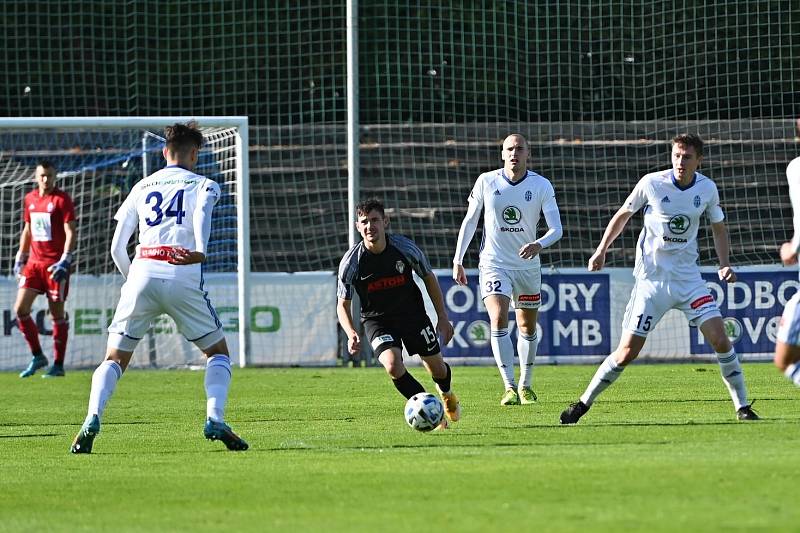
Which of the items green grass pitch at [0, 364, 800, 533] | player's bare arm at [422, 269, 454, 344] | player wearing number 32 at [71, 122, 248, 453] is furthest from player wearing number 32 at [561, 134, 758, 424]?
player wearing number 32 at [71, 122, 248, 453]

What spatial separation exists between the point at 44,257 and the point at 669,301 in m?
9.16

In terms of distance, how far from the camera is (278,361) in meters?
18.1

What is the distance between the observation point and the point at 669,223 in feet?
31.8

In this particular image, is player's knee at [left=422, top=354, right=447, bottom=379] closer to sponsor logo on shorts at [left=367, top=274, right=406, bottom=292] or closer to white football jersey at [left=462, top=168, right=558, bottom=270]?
sponsor logo on shorts at [left=367, top=274, right=406, bottom=292]

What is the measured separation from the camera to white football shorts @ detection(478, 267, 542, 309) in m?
12.0

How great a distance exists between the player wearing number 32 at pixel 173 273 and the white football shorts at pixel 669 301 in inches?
111

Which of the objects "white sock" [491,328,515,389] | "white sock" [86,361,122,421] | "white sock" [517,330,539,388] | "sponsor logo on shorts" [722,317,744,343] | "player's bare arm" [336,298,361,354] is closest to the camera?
"white sock" [86,361,122,421]

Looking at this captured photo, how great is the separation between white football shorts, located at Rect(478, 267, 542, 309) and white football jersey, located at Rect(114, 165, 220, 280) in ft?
12.9

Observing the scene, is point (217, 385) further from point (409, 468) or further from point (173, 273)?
point (409, 468)

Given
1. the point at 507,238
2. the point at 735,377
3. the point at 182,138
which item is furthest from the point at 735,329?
the point at 182,138

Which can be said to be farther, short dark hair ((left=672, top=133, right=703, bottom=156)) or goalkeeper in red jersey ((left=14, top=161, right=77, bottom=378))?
goalkeeper in red jersey ((left=14, top=161, right=77, bottom=378))

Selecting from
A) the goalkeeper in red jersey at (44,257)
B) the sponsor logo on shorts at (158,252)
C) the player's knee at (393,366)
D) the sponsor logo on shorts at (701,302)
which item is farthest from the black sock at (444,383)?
the goalkeeper in red jersey at (44,257)

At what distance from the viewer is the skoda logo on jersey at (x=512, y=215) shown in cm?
1207

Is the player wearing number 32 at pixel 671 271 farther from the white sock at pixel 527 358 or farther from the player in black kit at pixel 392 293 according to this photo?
the white sock at pixel 527 358
